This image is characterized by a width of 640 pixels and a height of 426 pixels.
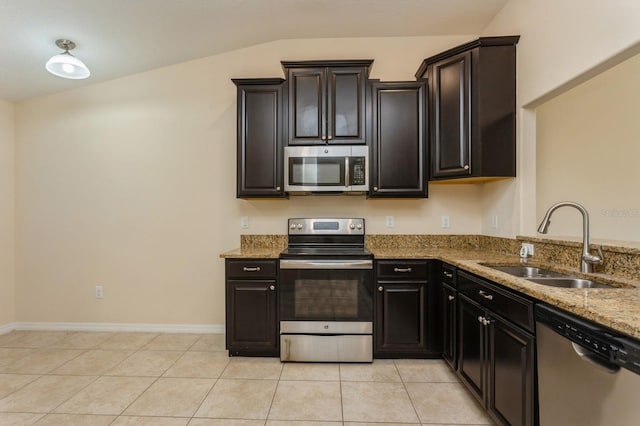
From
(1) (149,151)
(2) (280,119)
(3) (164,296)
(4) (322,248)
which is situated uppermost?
(2) (280,119)

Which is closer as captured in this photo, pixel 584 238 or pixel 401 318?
pixel 584 238

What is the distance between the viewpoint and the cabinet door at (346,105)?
2.69 m

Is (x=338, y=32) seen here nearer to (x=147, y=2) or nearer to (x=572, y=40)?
(x=147, y=2)

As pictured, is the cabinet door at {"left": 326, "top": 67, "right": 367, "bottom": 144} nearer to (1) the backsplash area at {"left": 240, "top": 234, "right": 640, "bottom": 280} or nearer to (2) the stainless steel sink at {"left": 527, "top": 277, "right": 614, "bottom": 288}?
(1) the backsplash area at {"left": 240, "top": 234, "right": 640, "bottom": 280}

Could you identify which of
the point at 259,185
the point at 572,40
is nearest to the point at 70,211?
the point at 259,185

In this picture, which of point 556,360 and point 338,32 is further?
point 338,32

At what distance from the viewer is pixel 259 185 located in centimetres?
275

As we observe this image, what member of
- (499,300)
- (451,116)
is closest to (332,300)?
(499,300)

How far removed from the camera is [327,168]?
2689 mm

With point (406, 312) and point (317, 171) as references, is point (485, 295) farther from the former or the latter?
point (317, 171)

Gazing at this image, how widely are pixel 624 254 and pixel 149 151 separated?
375 cm

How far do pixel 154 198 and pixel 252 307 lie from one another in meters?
1.59

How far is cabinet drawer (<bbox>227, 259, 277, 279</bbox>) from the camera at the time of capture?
2.54 metres

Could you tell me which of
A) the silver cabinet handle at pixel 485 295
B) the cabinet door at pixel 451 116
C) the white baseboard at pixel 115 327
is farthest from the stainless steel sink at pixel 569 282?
the white baseboard at pixel 115 327
